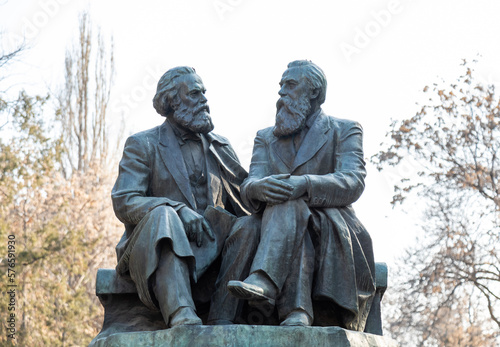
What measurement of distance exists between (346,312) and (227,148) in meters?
1.66

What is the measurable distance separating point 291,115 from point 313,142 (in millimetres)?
236

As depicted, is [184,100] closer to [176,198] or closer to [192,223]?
[176,198]

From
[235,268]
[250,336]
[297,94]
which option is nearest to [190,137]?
[297,94]

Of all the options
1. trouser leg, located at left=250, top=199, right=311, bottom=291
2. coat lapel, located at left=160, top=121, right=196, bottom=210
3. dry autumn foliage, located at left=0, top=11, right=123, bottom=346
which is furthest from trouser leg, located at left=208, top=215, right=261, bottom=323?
dry autumn foliage, located at left=0, top=11, right=123, bottom=346

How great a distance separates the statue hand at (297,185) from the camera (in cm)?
579

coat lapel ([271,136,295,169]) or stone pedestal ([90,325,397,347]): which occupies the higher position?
coat lapel ([271,136,295,169])

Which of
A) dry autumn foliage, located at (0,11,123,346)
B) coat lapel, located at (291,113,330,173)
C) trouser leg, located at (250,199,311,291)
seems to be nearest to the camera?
trouser leg, located at (250,199,311,291)

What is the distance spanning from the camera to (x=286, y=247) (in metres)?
5.64

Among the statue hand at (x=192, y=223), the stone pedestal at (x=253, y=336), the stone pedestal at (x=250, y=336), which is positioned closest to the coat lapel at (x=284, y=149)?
the statue hand at (x=192, y=223)

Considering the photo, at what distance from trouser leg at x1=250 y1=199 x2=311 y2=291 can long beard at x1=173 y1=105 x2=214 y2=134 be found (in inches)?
39.3

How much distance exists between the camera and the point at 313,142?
6.29 m

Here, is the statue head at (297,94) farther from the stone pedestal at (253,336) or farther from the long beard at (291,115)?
the stone pedestal at (253,336)

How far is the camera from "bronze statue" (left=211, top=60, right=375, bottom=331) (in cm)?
557

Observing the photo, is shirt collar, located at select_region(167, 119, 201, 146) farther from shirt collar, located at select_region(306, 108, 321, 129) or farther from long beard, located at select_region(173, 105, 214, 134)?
shirt collar, located at select_region(306, 108, 321, 129)
